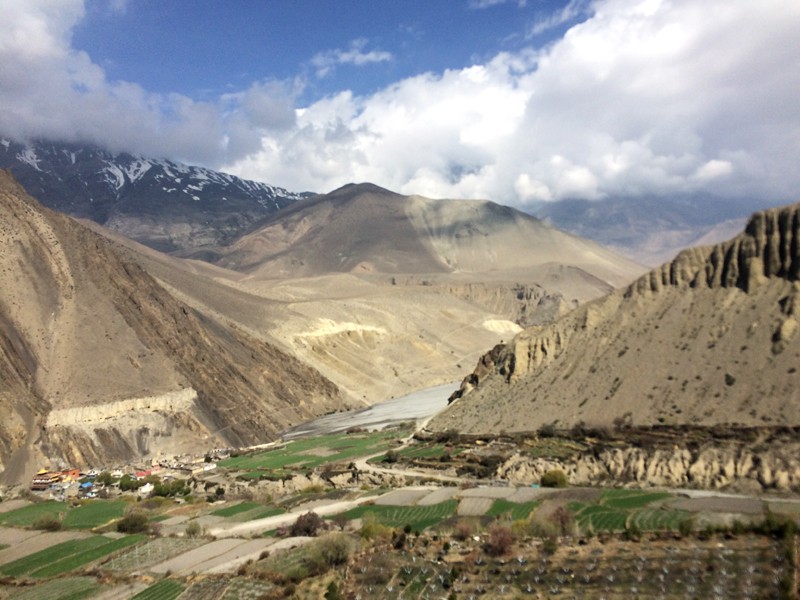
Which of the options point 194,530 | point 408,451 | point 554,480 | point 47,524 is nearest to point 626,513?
point 554,480

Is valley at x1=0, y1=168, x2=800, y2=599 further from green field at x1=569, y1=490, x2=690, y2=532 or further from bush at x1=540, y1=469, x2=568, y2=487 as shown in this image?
green field at x1=569, y1=490, x2=690, y2=532

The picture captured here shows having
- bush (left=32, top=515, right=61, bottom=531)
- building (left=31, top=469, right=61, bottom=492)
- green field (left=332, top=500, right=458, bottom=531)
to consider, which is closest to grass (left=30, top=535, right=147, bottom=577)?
bush (left=32, top=515, right=61, bottom=531)

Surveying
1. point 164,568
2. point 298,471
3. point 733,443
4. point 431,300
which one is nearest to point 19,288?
point 298,471

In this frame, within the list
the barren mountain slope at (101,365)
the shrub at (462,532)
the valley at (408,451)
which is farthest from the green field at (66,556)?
the barren mountain slope at (101,365)

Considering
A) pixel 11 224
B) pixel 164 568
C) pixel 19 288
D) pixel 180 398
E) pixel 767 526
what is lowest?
pixel 164 568

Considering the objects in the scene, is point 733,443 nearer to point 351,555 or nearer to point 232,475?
point 351,555

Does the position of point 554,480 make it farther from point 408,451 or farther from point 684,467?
point 408,451

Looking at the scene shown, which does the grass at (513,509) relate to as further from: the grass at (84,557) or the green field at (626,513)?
the grass at (84,557)
